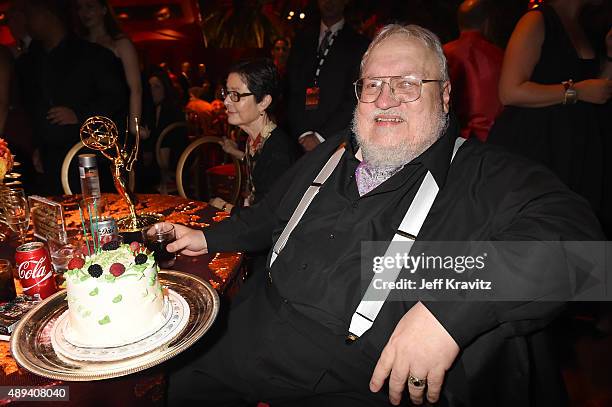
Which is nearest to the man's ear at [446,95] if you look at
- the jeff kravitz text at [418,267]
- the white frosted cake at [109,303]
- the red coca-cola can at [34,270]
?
the jeff kravitz text at [418,267]

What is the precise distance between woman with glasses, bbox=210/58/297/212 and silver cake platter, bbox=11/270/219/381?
1247 millimetres

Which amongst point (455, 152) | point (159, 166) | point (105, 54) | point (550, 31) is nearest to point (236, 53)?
point (159, 166)

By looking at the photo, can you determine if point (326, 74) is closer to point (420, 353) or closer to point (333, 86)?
point (333, 86)

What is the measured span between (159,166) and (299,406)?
12.7 ft

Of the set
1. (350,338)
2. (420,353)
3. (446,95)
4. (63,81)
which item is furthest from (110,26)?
(420,353)

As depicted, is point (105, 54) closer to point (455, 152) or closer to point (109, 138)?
point (109, 138)

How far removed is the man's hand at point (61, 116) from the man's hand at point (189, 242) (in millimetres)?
2337

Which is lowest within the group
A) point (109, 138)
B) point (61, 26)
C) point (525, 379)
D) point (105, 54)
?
point (525, 379)

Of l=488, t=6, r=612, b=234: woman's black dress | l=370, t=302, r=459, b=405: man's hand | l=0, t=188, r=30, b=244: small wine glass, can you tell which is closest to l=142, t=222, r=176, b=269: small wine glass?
l=0, t=188, r=30, b=244: small wine glass

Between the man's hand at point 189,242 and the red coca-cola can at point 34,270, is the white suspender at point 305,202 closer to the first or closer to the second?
the man's hand at point 189,242

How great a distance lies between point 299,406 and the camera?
1462 mm

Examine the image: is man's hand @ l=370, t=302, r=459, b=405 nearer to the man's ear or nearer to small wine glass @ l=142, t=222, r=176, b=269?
the man's ear

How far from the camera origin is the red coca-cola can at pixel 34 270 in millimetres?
1406

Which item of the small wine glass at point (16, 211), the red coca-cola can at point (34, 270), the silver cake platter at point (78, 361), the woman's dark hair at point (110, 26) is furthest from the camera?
the woman's dark hair at point (110, 26)
